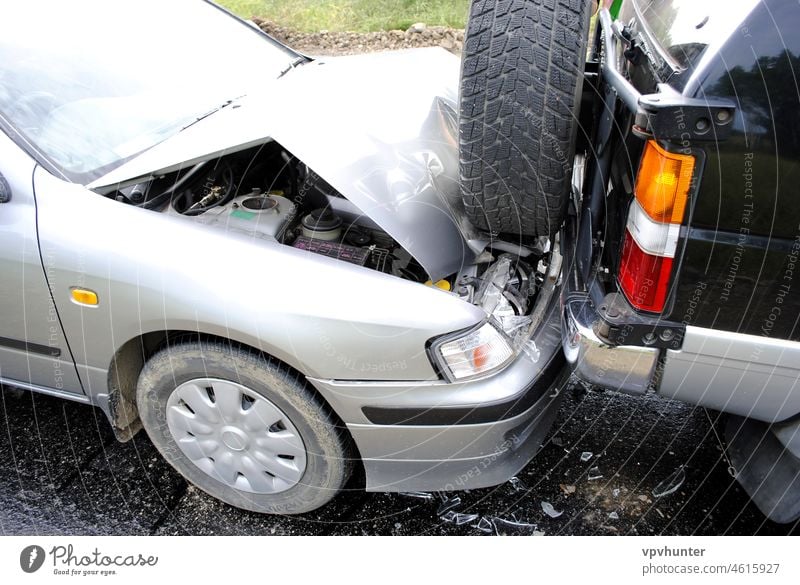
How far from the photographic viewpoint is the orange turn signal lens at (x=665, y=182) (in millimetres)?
1566

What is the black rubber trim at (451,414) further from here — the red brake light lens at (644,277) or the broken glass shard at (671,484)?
the broken glass shard at (671,484)

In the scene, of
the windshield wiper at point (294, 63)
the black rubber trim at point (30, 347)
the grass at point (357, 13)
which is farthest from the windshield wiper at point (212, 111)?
the grass at point (357, 13)

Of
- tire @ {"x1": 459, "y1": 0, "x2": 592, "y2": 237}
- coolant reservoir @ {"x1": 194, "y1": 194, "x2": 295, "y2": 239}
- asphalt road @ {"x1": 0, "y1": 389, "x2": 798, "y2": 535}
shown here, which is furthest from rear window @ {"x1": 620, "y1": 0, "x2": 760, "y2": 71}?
asphalt road @ {"x1": 0, "y1": 389, "x2": 798, "y2": 535}

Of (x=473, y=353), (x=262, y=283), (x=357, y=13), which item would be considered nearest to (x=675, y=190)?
(x=473, y=353)

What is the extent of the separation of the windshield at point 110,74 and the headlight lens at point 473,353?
1288 mm

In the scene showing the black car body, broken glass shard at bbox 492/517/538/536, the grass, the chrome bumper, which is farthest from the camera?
the grass

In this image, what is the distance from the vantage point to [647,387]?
73.5 inches

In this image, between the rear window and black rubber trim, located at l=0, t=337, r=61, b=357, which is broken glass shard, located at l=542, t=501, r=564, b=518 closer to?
the rear window

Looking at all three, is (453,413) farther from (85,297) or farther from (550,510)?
(85,297)

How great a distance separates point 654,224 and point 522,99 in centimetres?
54

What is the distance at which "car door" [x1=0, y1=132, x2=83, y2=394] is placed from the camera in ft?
6.47

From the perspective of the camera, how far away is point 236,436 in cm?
208

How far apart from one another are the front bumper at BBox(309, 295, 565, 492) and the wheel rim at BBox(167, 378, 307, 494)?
9.3 inches
